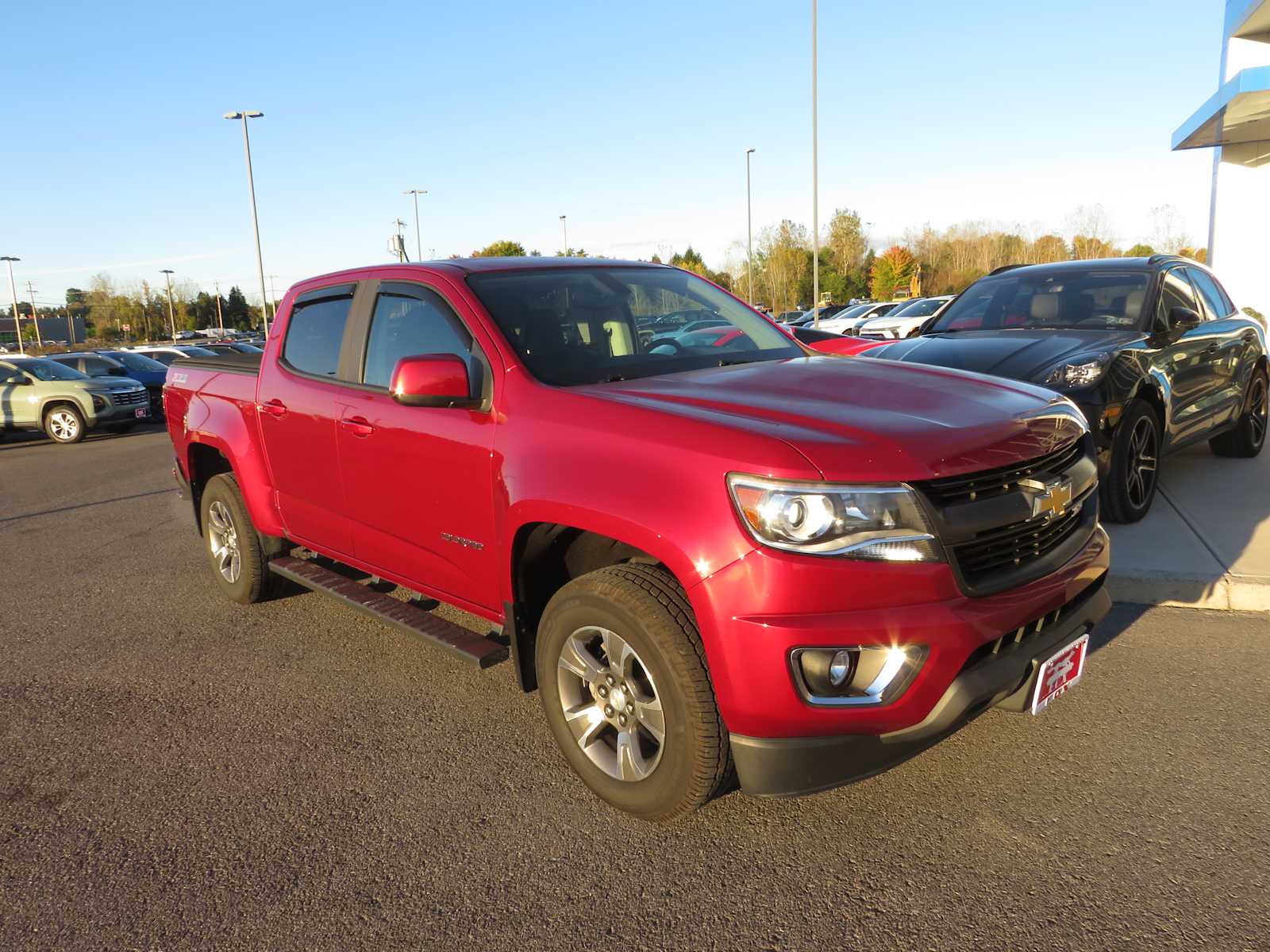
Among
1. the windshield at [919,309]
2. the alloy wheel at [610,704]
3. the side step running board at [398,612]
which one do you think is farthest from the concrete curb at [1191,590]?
the windshield at [919,309]

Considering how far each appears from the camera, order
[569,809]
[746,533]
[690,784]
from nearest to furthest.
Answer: [746,533], [690,784], [569,809]

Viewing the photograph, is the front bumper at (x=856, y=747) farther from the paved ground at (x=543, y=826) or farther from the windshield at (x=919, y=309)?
the windshield at (x=919, y=309)

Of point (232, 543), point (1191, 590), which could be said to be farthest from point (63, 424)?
point (1191, 590)

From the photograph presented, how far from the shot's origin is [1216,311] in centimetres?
744

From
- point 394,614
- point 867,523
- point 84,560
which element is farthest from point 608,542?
point 84,560

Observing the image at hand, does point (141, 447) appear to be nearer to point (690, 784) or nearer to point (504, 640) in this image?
point (504, 640)

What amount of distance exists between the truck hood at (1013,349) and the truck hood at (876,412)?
2.34 metres

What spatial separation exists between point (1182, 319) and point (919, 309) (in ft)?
66.4

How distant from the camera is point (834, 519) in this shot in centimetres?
247

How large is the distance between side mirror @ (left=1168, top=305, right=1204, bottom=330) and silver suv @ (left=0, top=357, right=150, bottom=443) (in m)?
16.9

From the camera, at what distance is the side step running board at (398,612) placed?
11.3 feet

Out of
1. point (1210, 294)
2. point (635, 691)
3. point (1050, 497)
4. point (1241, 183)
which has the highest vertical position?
point (1241, 183)

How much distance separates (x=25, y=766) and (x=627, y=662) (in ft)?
8.28

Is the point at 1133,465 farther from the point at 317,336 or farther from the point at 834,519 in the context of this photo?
the point at 317,336
